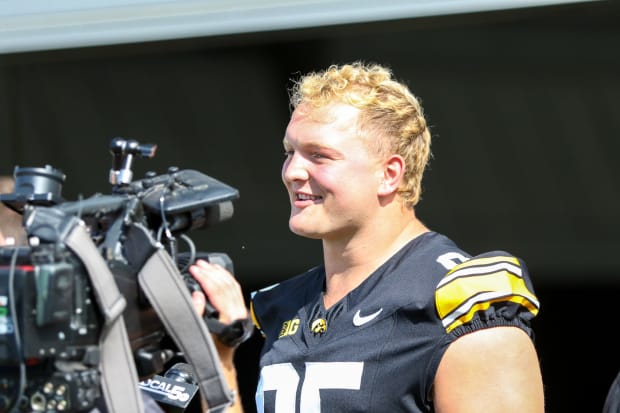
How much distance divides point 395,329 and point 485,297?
0.66 ft

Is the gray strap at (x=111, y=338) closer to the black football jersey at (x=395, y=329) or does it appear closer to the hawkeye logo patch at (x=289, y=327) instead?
the black football jersey at (x=395, y=329)

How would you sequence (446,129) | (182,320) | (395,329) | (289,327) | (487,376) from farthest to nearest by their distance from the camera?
(446,129) → (289,327) → (395,329) → (487,376) → (182,320)

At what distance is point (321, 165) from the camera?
7.09ft

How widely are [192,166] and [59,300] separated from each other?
2.69 meters

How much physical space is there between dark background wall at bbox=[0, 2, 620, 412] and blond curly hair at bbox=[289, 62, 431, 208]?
127cm

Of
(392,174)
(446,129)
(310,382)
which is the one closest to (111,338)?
(310,382)

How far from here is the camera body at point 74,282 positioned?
151 centimetres

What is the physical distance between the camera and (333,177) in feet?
7.02

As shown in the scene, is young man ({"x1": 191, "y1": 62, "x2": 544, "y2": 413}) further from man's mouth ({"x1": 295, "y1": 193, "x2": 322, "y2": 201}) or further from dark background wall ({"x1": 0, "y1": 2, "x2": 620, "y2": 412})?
dark background wall ({"x1": 0, "y1": 2, "x2": 620, "y2": 412})

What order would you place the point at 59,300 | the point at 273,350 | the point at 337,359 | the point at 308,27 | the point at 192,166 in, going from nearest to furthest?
1. the point at 59,300
2. the point at 337,359
3. the point at 273,350
4. the point at 308,27
5. the point at 192,166

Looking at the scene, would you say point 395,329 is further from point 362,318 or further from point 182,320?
point 182,320

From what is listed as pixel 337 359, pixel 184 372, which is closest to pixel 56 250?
pixel 337 359

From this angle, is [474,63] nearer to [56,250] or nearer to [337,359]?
[337,359]

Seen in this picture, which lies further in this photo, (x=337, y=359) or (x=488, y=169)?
(x=488, y=169)
